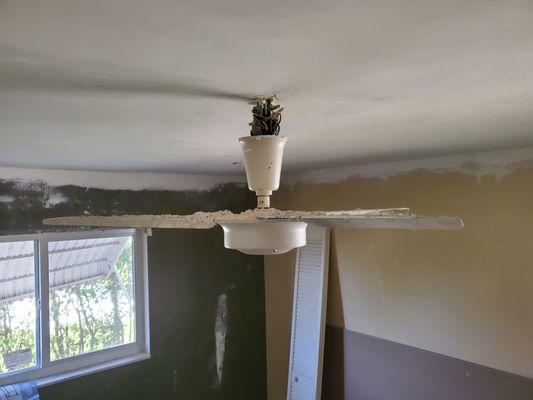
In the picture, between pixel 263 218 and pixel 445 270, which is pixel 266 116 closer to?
pixel 263 218

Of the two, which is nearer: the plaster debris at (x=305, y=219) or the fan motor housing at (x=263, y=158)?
the plaster debris at (x=305, y=219)

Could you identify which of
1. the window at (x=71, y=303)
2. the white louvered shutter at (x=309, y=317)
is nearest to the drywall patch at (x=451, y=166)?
the white louvered shutter at (x=309, y=317)

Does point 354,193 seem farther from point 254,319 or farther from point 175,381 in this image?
point 175,381

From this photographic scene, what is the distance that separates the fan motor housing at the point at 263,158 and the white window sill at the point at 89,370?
2.35 m

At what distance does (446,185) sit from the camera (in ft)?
9.16

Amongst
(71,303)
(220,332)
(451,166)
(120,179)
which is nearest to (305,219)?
(451,166)

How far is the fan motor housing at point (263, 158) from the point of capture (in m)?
1.24

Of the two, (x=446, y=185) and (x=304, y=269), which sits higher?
(x=446, y=185)

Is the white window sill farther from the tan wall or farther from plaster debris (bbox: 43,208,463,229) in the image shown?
plaster debris (bbox: 43,208,463,229)

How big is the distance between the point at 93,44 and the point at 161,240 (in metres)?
2.67

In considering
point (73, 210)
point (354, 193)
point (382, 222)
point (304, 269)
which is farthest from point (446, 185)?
point (73, 210)

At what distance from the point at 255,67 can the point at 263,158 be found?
0.38 metres

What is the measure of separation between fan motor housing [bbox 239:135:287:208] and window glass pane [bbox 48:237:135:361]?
2201 mm

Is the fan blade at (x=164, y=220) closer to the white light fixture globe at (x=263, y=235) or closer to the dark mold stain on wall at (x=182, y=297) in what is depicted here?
the white light fixture globe at (x=263, y=235)
